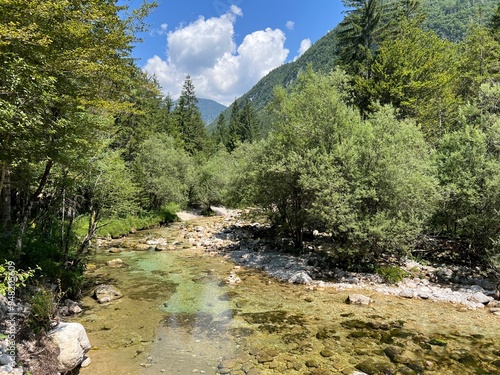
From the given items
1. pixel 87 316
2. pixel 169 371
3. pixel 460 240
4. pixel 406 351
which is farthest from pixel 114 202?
pixel 460 240

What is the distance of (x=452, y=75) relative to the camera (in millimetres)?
28750

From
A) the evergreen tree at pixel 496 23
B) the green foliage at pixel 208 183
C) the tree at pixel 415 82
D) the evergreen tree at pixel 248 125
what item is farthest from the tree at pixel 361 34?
the evergreen tree at pixel 248 125

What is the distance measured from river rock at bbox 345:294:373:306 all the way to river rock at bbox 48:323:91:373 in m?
10.5

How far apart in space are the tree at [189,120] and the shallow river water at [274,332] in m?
53.3

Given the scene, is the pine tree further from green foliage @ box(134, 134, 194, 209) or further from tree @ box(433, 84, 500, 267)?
tree @ box(433, 84, 500, 267)

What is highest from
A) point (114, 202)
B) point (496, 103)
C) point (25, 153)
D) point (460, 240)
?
point (496, 103)

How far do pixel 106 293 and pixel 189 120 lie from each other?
Answer: 6032cm

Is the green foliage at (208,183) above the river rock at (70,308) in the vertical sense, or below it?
above

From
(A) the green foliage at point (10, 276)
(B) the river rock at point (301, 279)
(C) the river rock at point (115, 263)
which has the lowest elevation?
(B) the river rock at point (301, 279)

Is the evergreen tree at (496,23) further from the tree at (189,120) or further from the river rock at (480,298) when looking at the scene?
A: the tree at (189,120)

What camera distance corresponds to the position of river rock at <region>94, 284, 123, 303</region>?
14.1 m

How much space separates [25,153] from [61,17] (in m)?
4.20

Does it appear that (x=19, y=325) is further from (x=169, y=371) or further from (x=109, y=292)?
(x=109, y=292)

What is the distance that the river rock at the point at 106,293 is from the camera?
14.1 meters
